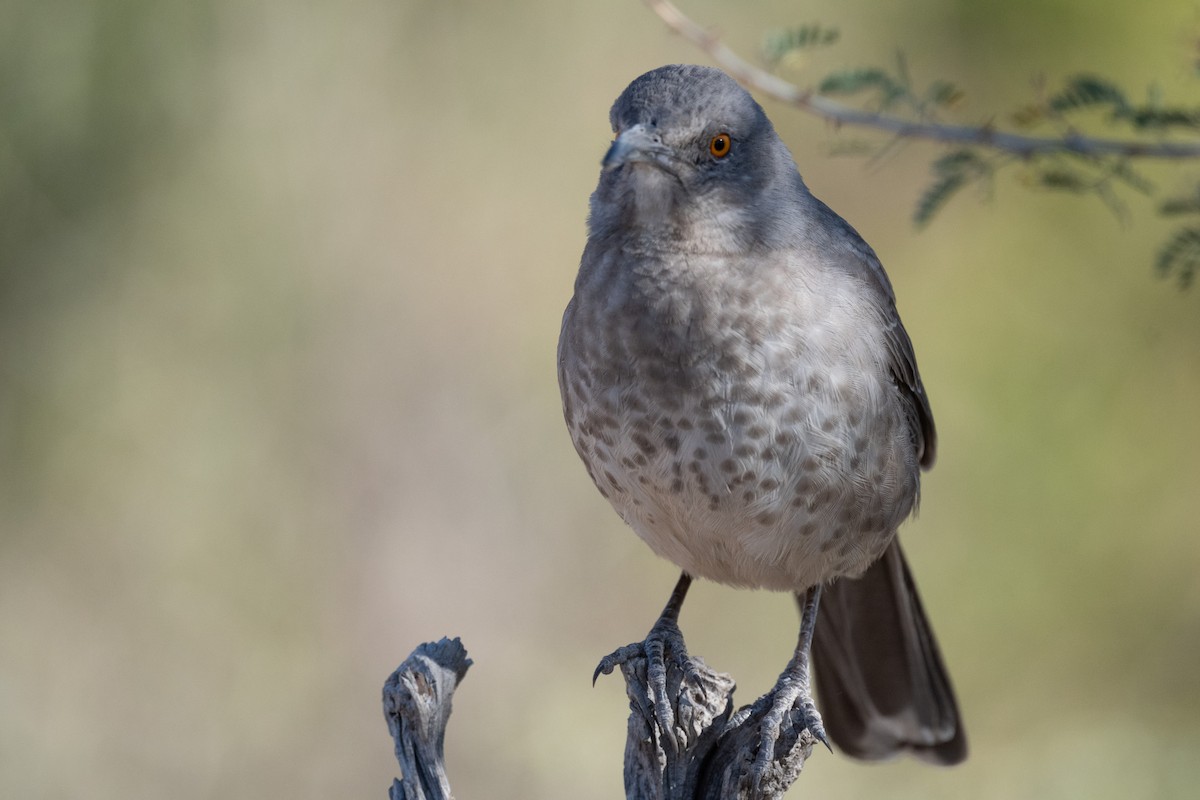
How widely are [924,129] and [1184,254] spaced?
78cm

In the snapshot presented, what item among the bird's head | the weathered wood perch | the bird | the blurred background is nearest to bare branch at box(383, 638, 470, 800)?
the weathered wood perch

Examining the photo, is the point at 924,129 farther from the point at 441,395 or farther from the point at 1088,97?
the point at 441,395

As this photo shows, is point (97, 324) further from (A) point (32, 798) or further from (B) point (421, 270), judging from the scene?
(A) point (32, 798)

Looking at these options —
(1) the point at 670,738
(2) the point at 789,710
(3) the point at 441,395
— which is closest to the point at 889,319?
(2) the point at 789,710

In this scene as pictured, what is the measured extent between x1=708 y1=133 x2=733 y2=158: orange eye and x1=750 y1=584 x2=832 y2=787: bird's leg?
5.04 feet

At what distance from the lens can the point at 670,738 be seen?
379cm

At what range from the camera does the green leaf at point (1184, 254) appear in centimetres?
368

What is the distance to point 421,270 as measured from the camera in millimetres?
7305

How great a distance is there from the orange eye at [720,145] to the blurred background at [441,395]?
3319 millimetres

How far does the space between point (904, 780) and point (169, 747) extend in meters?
3.45

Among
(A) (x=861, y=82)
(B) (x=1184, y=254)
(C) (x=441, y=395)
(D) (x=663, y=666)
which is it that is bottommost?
(D) (x=663, y=666)

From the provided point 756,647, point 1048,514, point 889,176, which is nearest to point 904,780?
point 756,647

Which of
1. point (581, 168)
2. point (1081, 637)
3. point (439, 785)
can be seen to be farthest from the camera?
point (581, 168)

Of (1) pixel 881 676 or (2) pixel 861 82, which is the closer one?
(2) pixel 861 82
